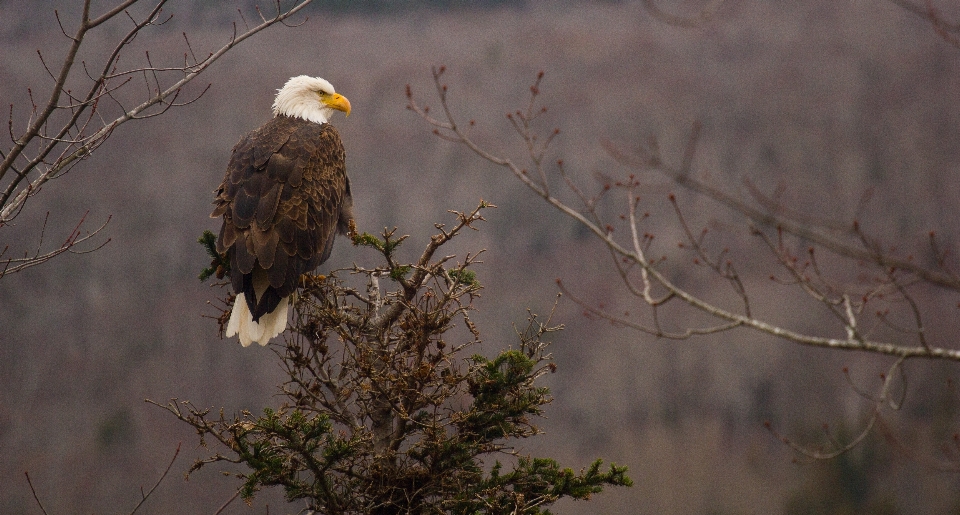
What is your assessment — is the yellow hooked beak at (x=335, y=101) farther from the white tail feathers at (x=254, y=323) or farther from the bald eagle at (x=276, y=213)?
the white tail feathers at (x=254, y=323)

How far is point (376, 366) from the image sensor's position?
4336 millimetres

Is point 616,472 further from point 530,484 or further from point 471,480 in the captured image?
point 471,480

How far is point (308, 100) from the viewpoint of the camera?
18.4ft

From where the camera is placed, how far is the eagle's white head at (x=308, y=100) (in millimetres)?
5570

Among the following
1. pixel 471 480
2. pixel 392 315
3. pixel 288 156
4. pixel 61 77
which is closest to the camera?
pixel 61 77

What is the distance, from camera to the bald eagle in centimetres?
434

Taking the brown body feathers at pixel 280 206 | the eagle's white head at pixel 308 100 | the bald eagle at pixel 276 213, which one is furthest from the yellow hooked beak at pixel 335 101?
the brown body feathers at pixel 280 206

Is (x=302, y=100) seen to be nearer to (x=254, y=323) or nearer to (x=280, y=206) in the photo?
(x=280, y=206)

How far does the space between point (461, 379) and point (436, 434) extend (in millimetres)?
309

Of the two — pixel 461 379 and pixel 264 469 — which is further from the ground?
pixel 461 379

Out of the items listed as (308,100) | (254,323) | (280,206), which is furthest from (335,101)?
(254,323)

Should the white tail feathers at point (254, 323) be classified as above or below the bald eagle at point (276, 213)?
below

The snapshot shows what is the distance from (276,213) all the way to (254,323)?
0.65m

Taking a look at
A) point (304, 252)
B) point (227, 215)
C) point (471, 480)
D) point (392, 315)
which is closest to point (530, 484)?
point (471, 480)
